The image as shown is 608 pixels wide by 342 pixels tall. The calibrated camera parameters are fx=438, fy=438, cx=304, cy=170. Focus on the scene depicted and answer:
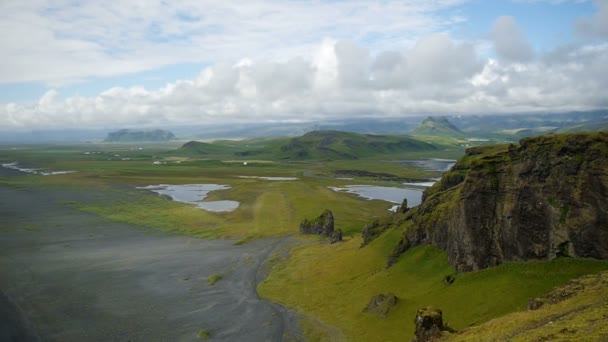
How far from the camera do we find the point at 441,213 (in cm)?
7750

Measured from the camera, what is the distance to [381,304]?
6744 centimetres

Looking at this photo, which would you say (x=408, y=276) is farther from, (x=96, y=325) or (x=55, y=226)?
(x=55, y=226)

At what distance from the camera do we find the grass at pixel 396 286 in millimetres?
54650

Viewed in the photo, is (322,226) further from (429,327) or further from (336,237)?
(429,327)

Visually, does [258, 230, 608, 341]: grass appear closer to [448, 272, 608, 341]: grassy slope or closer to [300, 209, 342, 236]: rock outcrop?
[448, 272, 608, 341]: grassy slope

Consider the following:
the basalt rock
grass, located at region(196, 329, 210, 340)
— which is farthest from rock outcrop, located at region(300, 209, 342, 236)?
grass, located at region(196, 329, 210, 340)

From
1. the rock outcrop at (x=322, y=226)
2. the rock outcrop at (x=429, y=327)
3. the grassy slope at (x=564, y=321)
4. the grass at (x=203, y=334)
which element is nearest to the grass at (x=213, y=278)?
the grass at (x=203, y=334)

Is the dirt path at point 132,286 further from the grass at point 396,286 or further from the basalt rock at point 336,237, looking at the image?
the basalt rock at point 336,237

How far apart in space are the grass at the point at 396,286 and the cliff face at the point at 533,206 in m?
2.30

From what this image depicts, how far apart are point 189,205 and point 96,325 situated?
419ft

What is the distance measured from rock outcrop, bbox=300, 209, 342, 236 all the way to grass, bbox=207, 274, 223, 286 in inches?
1706

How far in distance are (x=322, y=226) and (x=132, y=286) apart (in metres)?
60.7

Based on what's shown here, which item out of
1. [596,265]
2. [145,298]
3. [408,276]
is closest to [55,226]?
[145,298]

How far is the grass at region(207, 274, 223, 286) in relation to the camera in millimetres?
92519
